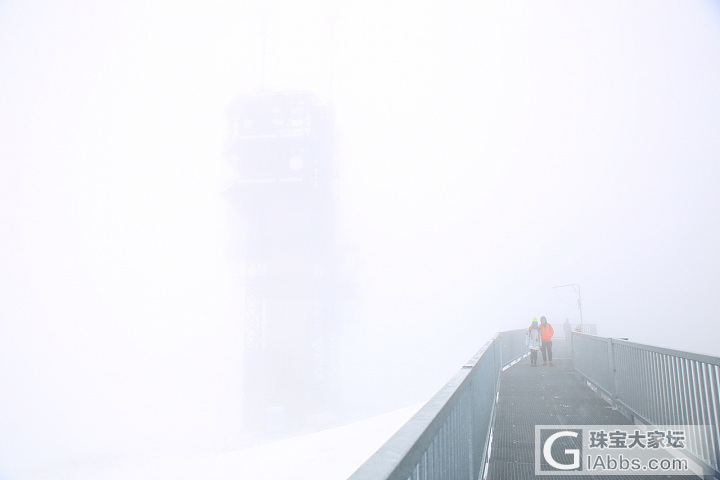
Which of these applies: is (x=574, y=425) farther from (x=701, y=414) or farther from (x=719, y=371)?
(x=719, y=371)

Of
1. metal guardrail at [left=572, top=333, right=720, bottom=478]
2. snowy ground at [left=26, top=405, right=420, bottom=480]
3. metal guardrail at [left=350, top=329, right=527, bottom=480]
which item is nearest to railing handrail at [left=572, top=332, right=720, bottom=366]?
metal guardrail at [left=572, top=333, right=720, bottom=478]

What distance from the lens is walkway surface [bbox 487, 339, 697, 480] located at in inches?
255

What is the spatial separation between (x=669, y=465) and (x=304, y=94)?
5086 cm

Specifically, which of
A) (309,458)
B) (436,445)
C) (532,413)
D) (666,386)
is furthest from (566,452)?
(436,445)

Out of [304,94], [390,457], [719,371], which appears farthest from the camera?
[304,94]

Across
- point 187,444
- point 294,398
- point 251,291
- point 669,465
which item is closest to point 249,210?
point 251,291

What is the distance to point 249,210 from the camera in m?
54.6

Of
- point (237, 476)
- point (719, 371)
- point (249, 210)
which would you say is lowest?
point (237, 476)

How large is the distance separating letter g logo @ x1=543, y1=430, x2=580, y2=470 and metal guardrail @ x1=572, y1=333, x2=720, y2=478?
1.30 meters

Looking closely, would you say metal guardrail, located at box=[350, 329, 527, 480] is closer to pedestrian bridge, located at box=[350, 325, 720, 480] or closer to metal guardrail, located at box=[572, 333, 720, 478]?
pedestrian bridge, located at box=[350, 325, 720, 480]

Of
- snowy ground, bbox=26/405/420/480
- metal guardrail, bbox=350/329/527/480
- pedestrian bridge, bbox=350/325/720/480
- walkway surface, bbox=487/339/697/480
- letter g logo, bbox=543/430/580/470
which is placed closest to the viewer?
metal guardrail, bbox=350/329/527/480

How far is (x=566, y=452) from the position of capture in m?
6.81

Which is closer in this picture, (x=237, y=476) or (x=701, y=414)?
(x=701, y=414)

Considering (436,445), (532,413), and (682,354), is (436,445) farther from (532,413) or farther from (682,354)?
(532,413)
